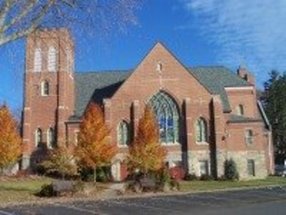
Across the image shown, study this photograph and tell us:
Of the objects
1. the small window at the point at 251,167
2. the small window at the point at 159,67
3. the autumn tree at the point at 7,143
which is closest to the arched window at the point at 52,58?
the autumn tree at the point at 7,143

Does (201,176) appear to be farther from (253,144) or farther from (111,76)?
(111,76)

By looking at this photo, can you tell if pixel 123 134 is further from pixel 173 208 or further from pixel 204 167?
pixel 173 208

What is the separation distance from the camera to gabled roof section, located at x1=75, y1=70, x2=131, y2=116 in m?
69.1

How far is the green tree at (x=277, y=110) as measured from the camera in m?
105

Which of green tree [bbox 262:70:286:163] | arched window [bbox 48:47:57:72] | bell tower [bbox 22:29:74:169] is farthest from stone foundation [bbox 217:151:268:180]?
green tree [bbox 262:70:286:163]

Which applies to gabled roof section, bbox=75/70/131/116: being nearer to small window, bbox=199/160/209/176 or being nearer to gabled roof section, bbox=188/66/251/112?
gabled roof section, bbox=188/66/251/112

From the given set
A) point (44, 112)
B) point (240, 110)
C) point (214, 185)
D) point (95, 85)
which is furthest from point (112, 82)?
point (214, 185)

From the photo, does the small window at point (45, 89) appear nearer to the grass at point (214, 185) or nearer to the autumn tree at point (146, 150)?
A: the autumn tree at point (146, 150)

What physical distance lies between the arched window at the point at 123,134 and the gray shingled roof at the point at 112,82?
5.05 metres

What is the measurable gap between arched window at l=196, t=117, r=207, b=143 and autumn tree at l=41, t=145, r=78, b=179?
13.3 m

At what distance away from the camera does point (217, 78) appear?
2911 inches

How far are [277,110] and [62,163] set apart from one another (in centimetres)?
6010

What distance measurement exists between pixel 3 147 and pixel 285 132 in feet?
196

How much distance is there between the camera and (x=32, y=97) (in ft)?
217
